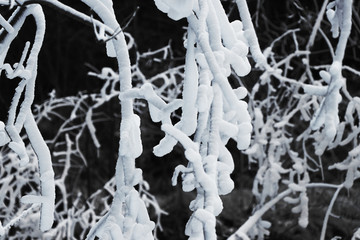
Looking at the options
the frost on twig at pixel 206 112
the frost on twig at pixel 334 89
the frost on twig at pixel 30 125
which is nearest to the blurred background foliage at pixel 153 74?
the frost on twig at pixel 334 89

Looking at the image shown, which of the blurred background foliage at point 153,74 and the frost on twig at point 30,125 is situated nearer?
the frost on twig at point 30,125

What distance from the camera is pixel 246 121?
1194mm

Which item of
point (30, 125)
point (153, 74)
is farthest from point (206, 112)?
point (153, 74)

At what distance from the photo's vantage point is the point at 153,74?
20.6 feet

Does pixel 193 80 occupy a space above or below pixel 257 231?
above

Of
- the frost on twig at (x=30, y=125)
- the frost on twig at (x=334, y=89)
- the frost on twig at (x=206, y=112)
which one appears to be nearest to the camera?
the frost on twig at (x=206, y=112)

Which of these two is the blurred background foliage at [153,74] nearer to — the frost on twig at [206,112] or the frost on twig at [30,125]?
the frost on twig at [30,125]

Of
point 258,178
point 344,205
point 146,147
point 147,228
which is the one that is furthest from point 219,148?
point 146,147

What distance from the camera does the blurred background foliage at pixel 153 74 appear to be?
464 centimetres

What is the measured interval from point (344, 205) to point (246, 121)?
3.41 meters

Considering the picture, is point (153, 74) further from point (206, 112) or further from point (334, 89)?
point (206, 112)

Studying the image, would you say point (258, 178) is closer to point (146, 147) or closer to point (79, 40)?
point (146, 147)

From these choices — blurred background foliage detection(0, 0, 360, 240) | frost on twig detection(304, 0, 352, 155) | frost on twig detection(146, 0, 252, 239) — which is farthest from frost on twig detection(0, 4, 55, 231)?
blurred background foliage detection(0, 0, 360, 240)

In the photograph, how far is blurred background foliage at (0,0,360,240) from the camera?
183 inches
